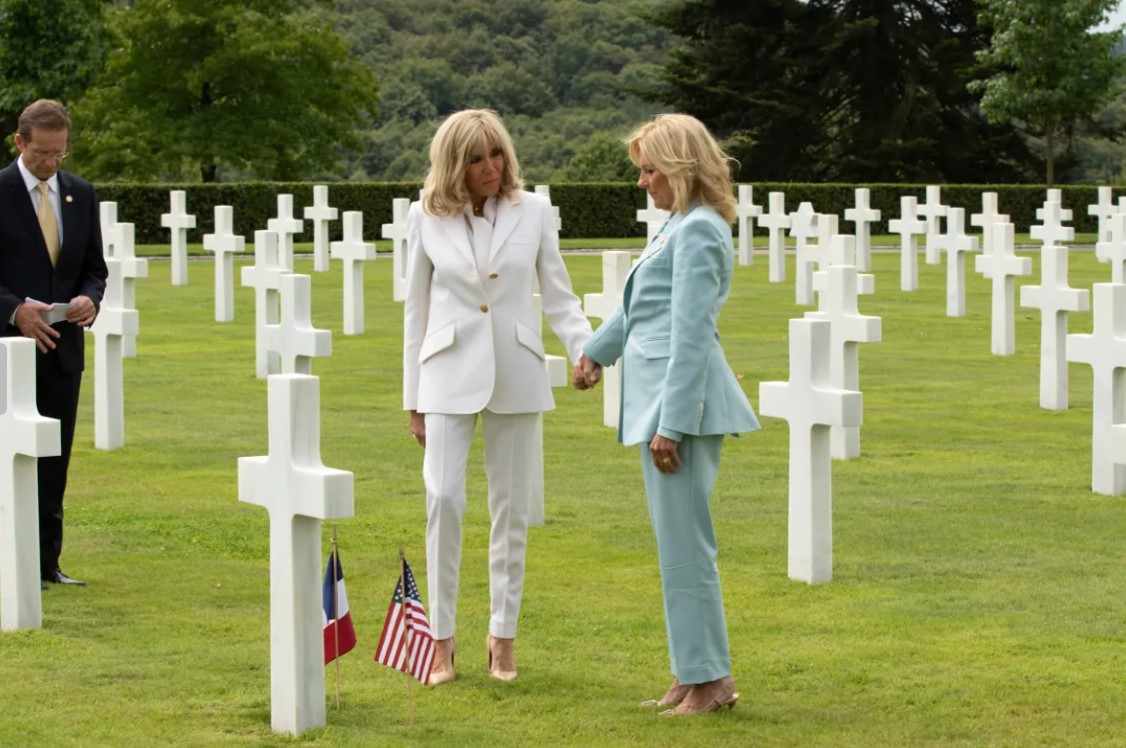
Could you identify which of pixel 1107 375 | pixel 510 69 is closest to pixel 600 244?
pixel 1107 375

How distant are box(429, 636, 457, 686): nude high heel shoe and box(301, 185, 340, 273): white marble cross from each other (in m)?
18.0

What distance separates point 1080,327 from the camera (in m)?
18.2

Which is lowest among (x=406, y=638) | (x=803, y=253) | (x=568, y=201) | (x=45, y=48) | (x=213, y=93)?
(x=406, y=638)

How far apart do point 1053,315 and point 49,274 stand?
743 centimetres

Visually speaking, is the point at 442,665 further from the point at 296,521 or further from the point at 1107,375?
the point at 1107,375

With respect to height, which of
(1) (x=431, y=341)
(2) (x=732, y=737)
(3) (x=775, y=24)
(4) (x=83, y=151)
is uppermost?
(3) (x=775, y=24)

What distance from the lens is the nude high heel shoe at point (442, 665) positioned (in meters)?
6.06

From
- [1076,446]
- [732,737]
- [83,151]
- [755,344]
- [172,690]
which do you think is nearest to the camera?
[732,737]

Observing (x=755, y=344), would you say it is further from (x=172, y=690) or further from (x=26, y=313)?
(x=172, y=690)

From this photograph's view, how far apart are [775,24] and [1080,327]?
3083cm

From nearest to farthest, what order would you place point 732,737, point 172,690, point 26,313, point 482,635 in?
point 732,737 → point 172,690 → point 482,635 → point 26,313

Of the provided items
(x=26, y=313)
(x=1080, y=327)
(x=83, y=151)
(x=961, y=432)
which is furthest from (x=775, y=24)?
(x=26, y=313)

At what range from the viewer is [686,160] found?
5527 millimetres

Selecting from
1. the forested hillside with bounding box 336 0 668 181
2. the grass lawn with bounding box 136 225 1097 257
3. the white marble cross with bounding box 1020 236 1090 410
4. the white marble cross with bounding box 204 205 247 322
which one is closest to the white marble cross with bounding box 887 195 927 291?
the grass lawn with bounding box 136 225 1097 257
